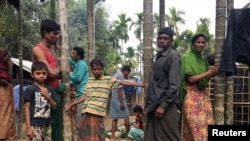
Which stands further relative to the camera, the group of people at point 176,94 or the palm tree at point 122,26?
the palm tree at point 122,26

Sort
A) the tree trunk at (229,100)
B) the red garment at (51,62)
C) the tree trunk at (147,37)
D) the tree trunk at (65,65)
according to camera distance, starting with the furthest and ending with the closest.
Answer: the tree trunk at (147,37) < the tree trunk at (229,100) < the tree trunk at (65,65) < the red garment at (51,62)

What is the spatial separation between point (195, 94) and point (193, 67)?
351 mm

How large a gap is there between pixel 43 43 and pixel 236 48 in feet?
7.73

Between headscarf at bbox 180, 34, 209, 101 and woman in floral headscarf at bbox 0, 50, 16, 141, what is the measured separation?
2.32 m

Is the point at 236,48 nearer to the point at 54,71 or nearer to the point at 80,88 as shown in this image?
the point at 54,71

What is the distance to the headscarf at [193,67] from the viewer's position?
4539 mm

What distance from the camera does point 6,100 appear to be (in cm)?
483

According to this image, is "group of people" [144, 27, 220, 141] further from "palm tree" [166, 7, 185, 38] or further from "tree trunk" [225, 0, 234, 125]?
"palm tree" [166, 7, 185, 38]

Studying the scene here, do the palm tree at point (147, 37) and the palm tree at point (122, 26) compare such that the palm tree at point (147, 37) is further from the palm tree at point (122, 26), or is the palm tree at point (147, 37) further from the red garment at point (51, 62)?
the palm tree at point (122, 26)

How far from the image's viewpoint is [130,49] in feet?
101

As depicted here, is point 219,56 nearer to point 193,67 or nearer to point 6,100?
point 193,67

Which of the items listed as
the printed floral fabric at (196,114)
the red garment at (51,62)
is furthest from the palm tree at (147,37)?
the red garment at (51,62)

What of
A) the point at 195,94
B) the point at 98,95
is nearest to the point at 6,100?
the point at 98,95

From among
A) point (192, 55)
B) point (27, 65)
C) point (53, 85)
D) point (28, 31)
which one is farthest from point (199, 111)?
point (28, 31)
